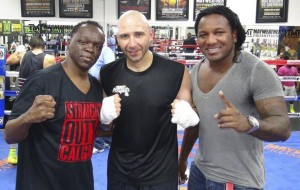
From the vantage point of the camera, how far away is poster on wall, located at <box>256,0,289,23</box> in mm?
5289

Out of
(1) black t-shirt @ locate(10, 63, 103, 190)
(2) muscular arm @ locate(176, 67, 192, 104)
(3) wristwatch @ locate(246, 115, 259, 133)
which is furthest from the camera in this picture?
(2) muscular arm @ locate(176, 67, 192, 104)

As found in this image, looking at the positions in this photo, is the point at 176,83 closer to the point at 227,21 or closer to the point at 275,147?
the point at 227,21

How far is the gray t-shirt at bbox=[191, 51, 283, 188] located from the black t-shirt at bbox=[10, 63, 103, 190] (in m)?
0.61

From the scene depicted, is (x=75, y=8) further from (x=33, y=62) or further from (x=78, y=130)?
(x=78, y=130)

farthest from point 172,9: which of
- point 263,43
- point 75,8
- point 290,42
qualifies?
point 290,42

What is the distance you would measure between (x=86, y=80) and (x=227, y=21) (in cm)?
79

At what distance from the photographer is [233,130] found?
5.36ft

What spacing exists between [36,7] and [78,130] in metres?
4.17

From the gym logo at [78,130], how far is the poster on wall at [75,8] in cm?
399

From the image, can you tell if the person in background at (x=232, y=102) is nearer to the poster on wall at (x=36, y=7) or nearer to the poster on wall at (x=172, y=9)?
the poster on wall at (x=172, y=9)

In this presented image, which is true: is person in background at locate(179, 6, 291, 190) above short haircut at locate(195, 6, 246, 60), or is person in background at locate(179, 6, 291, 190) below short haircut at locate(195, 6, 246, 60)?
below

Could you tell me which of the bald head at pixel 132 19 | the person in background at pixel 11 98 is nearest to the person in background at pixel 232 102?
the bald head at pixel 132 19

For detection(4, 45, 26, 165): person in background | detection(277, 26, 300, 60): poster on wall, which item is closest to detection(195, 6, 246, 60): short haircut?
detection(4, 45, 26, 165): person in background

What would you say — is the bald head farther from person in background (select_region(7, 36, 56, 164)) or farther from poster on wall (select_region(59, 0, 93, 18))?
poster on wall (select_region(59, 0, 93, 18))
